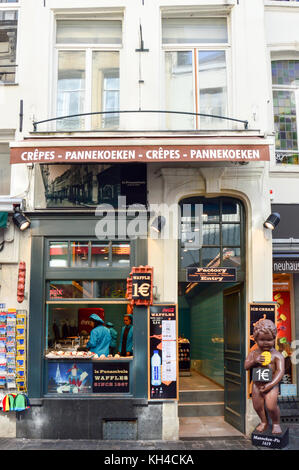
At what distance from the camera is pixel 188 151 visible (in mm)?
8688

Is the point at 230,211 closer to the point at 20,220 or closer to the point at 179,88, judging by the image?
the point at 179,88

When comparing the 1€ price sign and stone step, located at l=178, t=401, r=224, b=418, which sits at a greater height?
the 1€ price sign

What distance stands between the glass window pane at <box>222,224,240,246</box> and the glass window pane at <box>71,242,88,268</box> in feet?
8.72

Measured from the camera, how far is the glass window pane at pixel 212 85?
10030 millimetres

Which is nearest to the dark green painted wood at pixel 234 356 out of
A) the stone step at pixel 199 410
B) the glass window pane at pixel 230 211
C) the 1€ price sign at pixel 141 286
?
the stone step at pixel 199 410

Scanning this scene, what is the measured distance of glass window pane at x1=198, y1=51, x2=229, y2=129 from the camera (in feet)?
32.9

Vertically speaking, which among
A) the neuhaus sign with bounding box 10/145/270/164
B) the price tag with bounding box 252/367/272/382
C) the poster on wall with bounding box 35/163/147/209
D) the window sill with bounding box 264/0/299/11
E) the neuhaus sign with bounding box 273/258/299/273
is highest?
the window sill with bounding box 264/0/299/11

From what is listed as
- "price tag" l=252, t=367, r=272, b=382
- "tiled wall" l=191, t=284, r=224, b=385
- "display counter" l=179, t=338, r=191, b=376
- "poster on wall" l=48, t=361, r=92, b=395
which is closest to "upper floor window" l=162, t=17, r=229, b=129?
"tiled wall" l=191, t=284, r=224, b=385

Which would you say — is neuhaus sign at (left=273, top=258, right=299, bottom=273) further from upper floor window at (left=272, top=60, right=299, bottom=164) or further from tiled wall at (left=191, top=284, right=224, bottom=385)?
upper floor window at (left=272, top=60, right=299, bottom=164)

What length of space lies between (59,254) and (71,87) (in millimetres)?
3365

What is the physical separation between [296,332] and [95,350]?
4.55 metres

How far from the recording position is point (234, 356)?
10023 mm
